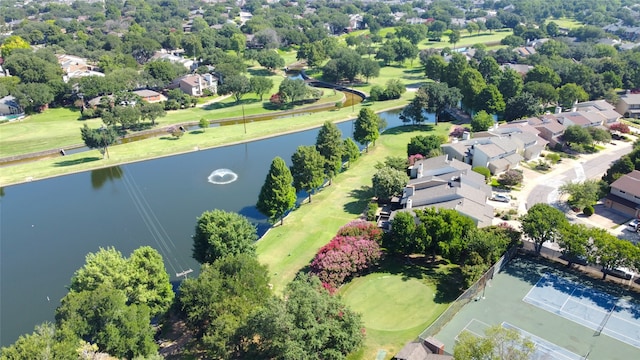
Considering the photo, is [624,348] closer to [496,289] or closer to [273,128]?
[496,289]

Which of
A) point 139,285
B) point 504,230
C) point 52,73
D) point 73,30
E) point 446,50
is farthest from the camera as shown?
point 73,30

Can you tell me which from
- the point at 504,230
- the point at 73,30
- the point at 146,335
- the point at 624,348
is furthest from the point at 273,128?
the point at 73,30

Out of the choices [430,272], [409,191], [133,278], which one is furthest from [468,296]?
[133,278]

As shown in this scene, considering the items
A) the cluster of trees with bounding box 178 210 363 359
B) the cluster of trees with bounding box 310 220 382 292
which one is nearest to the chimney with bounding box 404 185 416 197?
the cluster of trees with bounding box 310 220 382 292

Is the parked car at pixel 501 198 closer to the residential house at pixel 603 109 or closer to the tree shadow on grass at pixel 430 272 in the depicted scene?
the tree shadow on grass at pixel 430 272

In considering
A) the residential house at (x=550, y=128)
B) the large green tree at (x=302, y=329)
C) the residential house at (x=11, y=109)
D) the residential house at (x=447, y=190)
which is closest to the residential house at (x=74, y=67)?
the residential house at (x=11, y=109)

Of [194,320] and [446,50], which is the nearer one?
[194,320]
